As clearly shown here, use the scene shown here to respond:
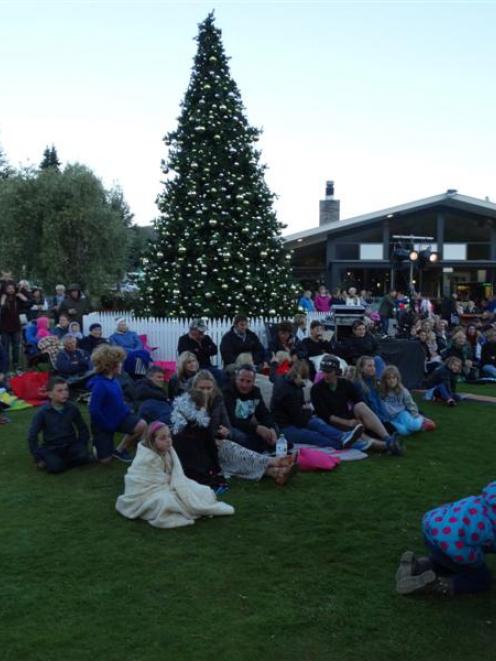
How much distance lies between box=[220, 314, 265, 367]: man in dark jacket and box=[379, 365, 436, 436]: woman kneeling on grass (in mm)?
3027

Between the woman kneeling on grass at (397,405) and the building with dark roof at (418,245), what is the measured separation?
17662 mm

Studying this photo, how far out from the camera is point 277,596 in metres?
4.12

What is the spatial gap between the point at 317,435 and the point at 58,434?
115 inches

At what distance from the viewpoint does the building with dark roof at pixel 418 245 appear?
26047mm

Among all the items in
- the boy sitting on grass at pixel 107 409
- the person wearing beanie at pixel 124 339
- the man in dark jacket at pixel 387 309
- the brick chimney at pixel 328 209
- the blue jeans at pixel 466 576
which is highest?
the brick chimney at pixel 328 209

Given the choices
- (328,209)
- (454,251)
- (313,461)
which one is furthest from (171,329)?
(328,209)

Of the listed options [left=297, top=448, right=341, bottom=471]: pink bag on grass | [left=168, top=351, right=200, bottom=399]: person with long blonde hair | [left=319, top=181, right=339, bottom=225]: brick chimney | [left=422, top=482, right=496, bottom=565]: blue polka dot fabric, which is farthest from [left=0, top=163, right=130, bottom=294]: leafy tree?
[left=422, top=482, right=496, bottom=565]: blue polka dot fabric

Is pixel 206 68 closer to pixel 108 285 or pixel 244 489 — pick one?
pixel 244 489

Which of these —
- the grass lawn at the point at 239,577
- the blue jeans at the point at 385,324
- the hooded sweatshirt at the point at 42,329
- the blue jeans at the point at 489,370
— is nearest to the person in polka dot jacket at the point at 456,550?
the grass lawn at the point at 239,577

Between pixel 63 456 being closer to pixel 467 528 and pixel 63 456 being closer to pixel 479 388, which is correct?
pixel 467 528

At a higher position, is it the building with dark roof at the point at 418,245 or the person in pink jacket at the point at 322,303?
the building with dark roof at the point at 418,245

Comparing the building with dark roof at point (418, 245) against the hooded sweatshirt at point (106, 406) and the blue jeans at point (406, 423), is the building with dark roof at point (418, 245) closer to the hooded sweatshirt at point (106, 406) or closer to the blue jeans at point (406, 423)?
the blue jeans at point (406, 423)

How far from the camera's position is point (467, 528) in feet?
12.2

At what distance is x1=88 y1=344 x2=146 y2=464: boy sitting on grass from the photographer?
6.96m
